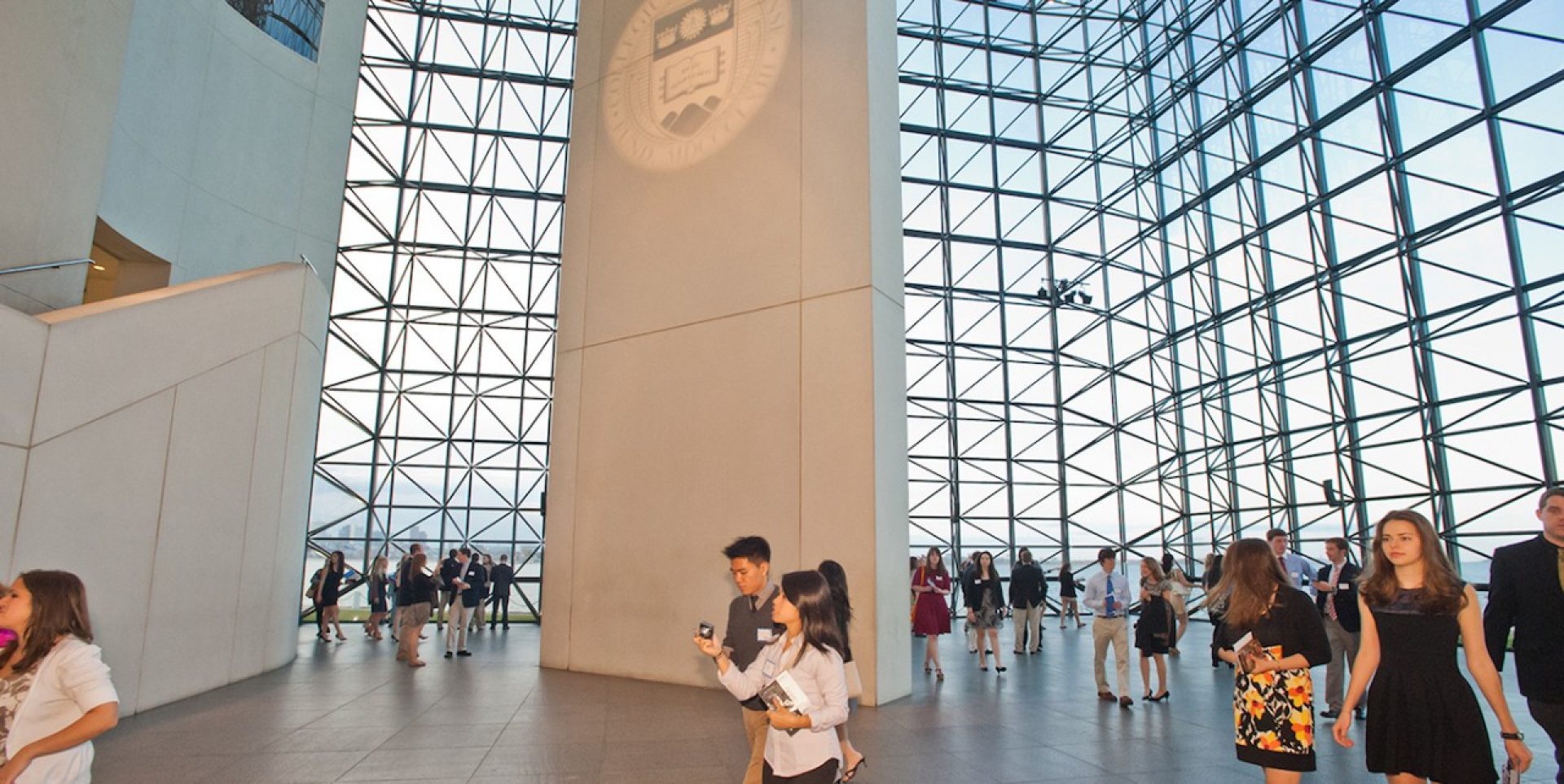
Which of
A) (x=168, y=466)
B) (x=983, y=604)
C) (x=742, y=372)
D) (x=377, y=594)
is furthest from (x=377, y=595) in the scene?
(x=983, y=604)

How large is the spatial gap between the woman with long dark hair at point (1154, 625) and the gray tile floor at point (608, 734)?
0.98 ft

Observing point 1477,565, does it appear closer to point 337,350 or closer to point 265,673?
point 265,673

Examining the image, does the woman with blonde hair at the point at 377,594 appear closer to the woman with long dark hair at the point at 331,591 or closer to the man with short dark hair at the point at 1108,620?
the woman with long dark hair at the point at 331,591

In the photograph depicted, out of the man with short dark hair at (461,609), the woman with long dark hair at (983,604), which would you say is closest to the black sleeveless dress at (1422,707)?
the woman with long dark hair at (983,604)

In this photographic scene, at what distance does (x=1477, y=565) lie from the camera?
13.4 m

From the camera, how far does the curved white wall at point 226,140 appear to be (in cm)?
1150

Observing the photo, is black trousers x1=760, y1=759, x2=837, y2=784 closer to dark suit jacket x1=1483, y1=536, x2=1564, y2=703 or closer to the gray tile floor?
the gray tile floor

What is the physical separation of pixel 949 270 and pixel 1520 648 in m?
17.1

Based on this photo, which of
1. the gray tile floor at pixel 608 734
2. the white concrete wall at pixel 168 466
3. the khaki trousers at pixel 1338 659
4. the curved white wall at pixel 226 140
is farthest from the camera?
the curved white wall at pixel 226 140

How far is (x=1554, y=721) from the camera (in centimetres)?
362

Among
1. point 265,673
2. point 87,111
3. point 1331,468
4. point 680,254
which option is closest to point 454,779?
point 265,673

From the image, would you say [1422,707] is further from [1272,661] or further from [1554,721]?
[1554,721]

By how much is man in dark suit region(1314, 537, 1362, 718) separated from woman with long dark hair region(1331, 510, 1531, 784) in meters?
3.85

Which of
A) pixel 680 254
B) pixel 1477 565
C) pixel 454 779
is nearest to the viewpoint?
pixel 454 779
